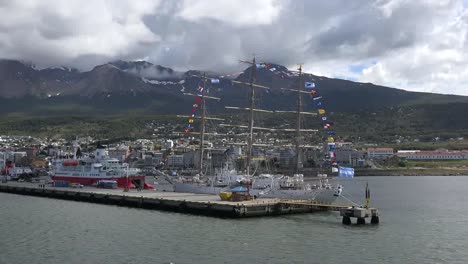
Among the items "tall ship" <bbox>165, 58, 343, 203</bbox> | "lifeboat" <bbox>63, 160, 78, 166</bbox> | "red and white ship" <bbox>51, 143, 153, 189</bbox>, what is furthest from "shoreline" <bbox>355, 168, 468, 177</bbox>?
"lifeboat" <bbox>63, 160, 78, 166</bbox>

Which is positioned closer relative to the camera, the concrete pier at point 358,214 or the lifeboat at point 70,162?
the concrete pier at point 358,214

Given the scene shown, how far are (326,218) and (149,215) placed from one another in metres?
16.9

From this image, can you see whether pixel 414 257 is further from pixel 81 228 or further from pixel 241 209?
pixel 81 228

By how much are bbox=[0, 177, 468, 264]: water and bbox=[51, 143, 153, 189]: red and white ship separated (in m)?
28.7

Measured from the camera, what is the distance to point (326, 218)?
51.2m

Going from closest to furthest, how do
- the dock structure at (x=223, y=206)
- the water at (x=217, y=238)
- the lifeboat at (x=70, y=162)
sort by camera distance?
the water at (x=217, y=238)
the dock structure at (x=223, y=206)
the lifeboat at (x=70, y=162)

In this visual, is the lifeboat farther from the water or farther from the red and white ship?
the water

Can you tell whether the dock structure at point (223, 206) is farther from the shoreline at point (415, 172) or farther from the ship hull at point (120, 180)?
the shoreline at point (415, 172)

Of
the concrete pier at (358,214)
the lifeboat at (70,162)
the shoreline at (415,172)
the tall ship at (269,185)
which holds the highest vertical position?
the shoreline at (415,172)

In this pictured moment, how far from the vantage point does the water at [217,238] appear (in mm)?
33469

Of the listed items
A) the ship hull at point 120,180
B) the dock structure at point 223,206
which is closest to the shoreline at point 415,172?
the ship hull at point 120,180

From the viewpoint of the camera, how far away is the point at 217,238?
129 ft

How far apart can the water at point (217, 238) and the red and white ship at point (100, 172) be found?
28.7 m

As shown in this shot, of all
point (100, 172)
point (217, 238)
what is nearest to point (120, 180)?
point (100, 172)
